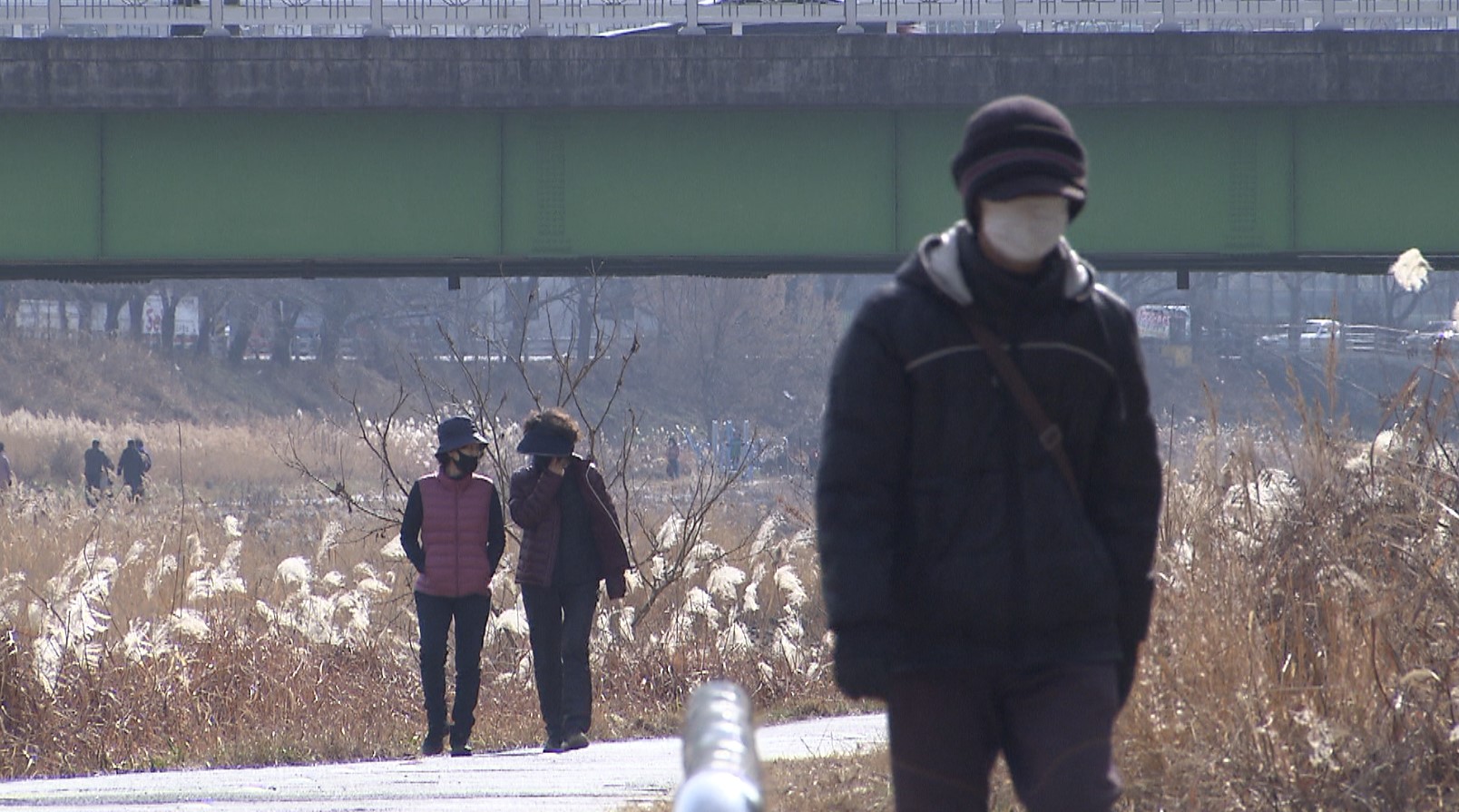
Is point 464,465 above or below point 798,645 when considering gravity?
above

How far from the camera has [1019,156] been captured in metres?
3.88

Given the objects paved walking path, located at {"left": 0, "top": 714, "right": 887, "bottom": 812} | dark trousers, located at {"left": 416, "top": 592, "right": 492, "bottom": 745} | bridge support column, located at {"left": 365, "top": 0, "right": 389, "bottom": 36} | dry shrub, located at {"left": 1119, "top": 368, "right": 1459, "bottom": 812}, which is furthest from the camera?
bridge support column, located at {"left": 365, "top": 0, "right": 389, "bottom": 36}

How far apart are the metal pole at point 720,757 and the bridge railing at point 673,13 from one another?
48.4ft

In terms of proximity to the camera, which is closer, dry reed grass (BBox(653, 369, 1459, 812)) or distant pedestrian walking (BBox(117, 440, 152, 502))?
dry reed grass (BBox(653, 369, 1459, 812))

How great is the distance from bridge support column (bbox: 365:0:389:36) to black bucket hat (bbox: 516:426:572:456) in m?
8.08

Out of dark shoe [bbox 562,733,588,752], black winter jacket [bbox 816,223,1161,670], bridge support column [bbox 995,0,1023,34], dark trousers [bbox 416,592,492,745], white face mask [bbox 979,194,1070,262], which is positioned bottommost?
dark shoe [bbox 562,733,588,752]

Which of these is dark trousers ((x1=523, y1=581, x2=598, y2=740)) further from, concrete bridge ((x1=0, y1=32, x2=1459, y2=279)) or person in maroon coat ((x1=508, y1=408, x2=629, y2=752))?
concrete bridge ((x1=0, y1=32, x2=1459, y2=279))

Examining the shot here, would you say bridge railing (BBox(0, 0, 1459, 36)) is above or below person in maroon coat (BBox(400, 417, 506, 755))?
above

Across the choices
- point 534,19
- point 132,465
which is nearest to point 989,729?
point 534,19

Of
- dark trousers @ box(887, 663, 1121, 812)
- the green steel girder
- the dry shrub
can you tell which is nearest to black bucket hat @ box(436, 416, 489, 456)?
the dry shrub

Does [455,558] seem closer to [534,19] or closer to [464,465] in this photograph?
[464,465]

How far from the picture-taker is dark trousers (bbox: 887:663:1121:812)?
3.75 metres

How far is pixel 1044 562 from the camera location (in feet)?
12.5

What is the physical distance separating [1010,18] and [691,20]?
9.17ft
